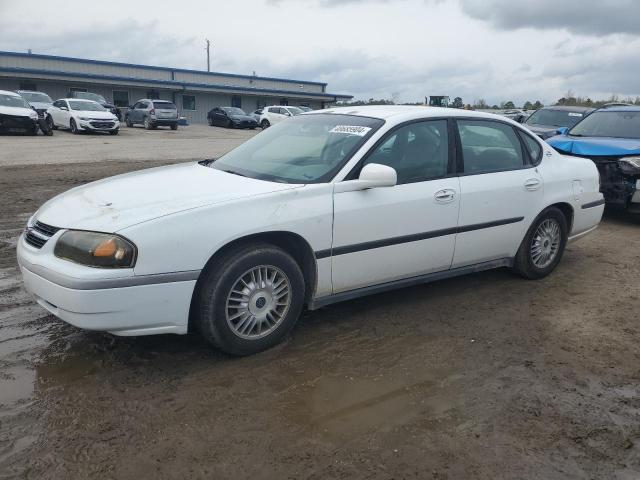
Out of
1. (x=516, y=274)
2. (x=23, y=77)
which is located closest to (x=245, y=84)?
(x=23, y=77)

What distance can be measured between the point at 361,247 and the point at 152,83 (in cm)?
4120

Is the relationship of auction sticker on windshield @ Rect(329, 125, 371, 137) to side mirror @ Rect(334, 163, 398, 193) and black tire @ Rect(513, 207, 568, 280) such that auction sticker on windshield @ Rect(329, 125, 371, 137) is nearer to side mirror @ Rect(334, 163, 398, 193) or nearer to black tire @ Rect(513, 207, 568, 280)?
side mirror @ Rect(334, 163, 398, 193)

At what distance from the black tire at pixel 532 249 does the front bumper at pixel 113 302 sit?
3275mm

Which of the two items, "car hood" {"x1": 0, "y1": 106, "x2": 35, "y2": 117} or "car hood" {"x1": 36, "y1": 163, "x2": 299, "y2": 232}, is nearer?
"car hood" {"x1": 36, "y1": 163, "x2": 299, "y2": 232}

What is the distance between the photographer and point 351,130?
443 centimetres

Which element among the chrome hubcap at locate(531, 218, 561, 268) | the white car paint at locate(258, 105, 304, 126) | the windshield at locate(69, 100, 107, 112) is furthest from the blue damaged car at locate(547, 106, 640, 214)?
the white car paint at locate(258, 105, 304, 126)

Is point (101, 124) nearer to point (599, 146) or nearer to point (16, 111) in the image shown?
point (16, 111)

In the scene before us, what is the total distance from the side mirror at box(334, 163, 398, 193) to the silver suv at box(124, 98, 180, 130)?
94.8 feet

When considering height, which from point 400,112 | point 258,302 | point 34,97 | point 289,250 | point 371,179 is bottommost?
point 258,302

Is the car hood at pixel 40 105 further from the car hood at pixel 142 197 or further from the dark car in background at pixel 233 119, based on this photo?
the car hood at pixel 142 197

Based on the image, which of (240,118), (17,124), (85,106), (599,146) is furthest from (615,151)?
(240,118)

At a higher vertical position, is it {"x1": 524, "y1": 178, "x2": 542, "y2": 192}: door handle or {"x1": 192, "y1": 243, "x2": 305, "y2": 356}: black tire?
{"x1": 524, "y1": 178, "x2": 542, "y2": 192}: door handle

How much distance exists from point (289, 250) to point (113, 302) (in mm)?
1219

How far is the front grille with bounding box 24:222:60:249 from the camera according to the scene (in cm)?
354
